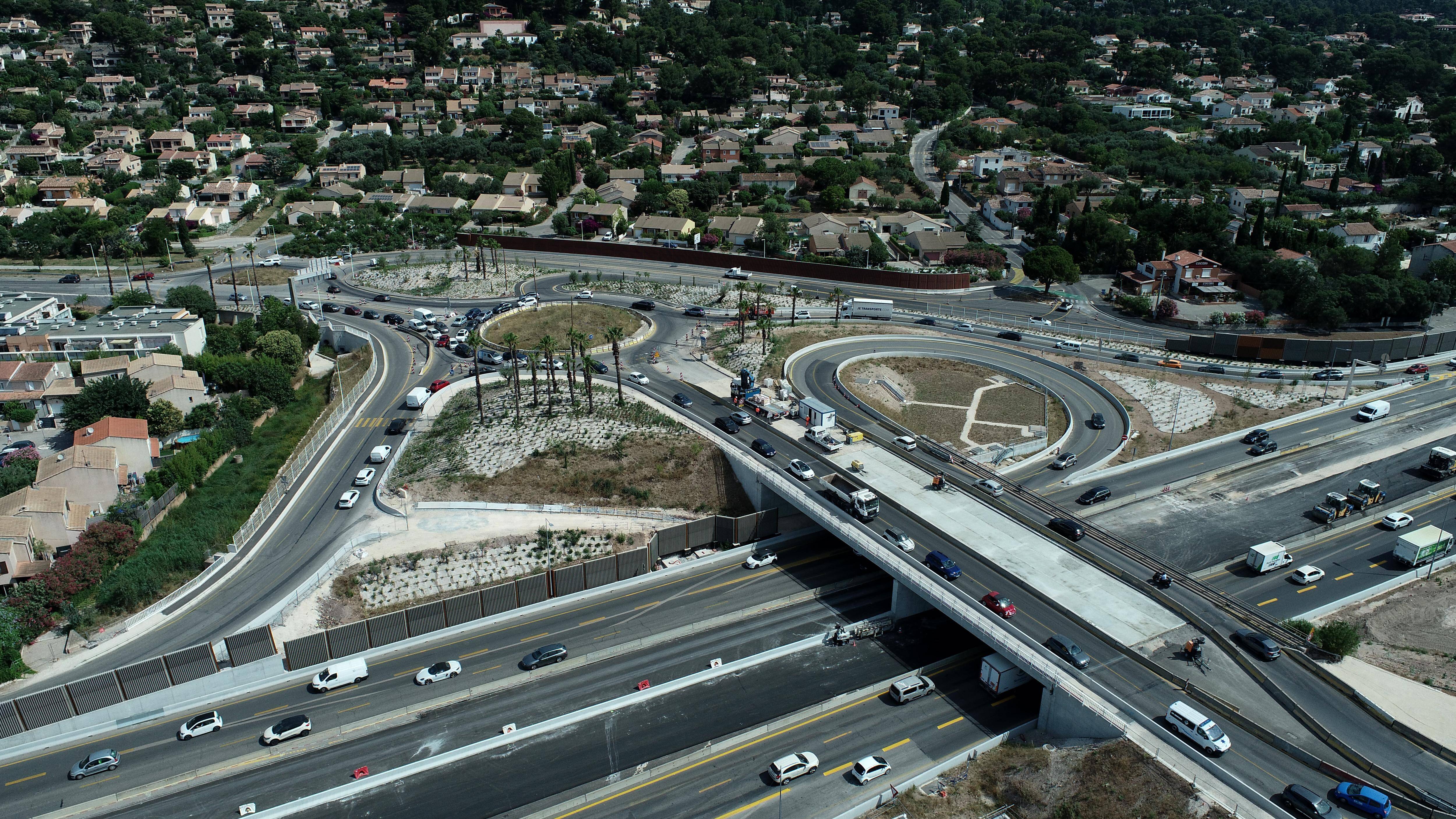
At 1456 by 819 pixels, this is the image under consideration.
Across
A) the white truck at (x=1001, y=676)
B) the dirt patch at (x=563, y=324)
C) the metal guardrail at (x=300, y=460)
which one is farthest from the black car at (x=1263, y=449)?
the metal guardrail at (x=300, y=460)

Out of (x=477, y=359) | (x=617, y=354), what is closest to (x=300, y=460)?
(x=477, y=359)

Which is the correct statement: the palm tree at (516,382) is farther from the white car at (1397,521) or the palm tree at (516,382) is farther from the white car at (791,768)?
the white car at (1397,521)

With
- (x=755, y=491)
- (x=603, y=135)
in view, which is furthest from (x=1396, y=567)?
(x=603, y=135)

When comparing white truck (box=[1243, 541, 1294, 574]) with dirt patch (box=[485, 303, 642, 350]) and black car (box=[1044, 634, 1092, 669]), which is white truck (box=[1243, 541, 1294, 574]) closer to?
black car (box=[1044, 634, 1092, 669])

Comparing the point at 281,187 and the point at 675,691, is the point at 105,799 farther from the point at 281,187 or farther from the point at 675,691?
the point at 281,187

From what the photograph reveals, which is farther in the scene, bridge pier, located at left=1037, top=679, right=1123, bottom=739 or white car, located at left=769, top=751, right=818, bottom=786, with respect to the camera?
white car, located at left=769, top=751, right=818, bottom=786

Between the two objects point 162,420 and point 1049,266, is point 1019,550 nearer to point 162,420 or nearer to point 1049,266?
point 1049,266

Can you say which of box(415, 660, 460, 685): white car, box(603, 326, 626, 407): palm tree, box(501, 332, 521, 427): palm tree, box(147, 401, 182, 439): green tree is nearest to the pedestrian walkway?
box(603, 326, 626, 407): palm tree
